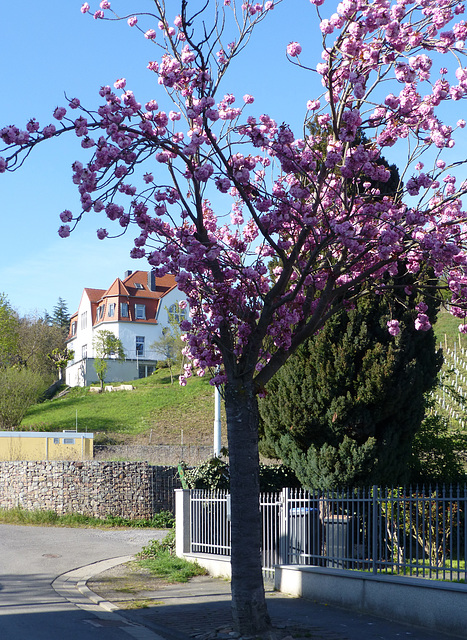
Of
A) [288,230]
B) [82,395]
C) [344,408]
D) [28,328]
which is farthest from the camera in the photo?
[28,328]

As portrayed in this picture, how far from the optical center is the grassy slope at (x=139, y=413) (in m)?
45.9

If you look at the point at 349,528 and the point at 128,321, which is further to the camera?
the point at 128,321

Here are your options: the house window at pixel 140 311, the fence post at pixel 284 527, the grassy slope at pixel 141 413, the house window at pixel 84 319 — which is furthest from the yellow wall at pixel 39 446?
the house window at pixel 84 319

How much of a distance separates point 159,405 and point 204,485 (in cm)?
3855

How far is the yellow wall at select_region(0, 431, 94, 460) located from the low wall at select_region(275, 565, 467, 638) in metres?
21.1

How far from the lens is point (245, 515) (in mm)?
8648

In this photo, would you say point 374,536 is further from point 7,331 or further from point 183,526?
point 7,331

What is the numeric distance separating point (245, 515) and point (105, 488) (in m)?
16.7

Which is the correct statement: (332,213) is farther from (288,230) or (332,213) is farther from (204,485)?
(204,485)

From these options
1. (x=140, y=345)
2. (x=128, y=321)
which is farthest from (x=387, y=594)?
(x=140, y=345)

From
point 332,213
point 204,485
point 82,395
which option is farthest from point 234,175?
point 82,395

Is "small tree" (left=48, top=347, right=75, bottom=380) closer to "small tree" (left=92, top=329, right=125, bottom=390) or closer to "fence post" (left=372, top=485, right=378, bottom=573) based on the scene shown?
"small tree" (left=92, top=329, right=125, bottom=390)

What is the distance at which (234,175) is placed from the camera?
8.85 metres

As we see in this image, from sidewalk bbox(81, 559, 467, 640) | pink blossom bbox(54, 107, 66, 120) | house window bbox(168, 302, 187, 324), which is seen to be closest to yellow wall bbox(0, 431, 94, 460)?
house window bbox(168, 302, 187, 324)
